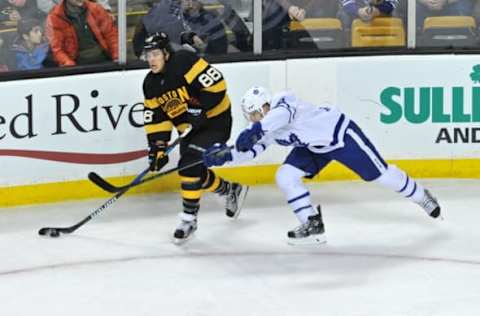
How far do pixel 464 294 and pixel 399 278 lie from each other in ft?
1.12

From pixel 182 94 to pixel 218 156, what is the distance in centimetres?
52

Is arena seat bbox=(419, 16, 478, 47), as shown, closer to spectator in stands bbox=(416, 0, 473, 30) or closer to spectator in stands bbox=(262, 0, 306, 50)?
spectator in stands bbox=(416, 0, 473, 30)

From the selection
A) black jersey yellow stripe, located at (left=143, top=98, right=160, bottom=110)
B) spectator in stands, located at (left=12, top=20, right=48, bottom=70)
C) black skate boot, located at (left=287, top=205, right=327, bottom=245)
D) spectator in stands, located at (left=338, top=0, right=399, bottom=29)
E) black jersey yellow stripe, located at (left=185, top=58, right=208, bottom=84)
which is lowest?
black skate boot, located at (left=287, top=205, right=327, bottom=245)

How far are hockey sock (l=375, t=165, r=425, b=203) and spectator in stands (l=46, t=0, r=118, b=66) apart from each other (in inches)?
66.6

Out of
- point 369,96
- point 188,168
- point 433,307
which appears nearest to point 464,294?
point 433,307

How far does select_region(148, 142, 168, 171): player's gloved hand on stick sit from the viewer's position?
6.16 m

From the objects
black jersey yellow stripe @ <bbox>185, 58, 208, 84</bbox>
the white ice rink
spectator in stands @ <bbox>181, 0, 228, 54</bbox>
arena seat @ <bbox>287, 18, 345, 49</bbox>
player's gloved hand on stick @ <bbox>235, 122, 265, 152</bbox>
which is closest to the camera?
the white ice rink

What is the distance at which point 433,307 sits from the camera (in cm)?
496

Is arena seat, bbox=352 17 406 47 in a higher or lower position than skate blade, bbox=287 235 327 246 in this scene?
higher

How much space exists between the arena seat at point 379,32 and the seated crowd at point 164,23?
0.03 metres

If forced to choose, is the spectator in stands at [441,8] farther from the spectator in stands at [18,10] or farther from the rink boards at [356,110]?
the spectator in stands at [18,10]

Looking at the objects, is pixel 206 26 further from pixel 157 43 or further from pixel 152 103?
pixel 157 43

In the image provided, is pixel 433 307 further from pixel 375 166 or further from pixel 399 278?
pixel 375 166

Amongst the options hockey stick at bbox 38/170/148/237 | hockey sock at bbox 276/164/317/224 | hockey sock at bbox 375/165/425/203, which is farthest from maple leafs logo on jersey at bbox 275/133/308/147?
hockey stick at bbox 38/170/148/237
